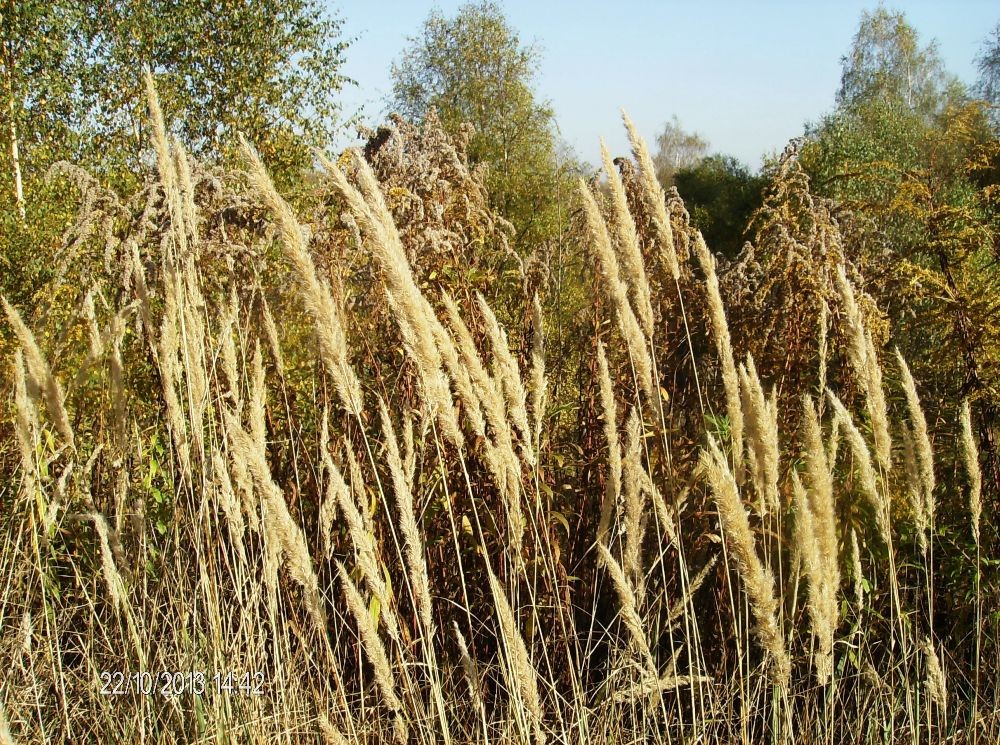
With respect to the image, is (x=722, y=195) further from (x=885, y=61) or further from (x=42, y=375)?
(x=42, y=375)

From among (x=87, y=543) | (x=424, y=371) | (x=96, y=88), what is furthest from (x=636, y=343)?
(x=96, y=88)

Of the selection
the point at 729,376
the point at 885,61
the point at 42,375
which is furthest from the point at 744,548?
the point at 885,61

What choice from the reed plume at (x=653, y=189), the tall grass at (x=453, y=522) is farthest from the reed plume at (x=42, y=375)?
the reed plume at (x=653, y=189)

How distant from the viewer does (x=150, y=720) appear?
2.12 m

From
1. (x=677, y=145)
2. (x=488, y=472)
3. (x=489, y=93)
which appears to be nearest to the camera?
(x=488, y=472)

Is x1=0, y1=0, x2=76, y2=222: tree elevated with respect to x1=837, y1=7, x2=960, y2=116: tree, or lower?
lower

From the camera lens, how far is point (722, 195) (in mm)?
25812

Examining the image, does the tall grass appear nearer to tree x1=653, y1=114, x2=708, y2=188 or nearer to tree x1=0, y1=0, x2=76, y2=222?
tree x1=0, y1=0, x2=76, y2=222

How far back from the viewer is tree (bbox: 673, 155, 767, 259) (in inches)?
929

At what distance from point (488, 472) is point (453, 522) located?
943 millimetres

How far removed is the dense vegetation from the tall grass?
2 cm

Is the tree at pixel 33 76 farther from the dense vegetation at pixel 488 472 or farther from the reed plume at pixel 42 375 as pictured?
the reed plume at pixel 42 375

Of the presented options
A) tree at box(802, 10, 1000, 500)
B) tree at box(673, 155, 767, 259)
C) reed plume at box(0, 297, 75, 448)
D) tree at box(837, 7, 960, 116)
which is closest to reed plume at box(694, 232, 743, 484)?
tree at box(802, 10, 1000, 500)

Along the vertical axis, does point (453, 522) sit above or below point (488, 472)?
below
